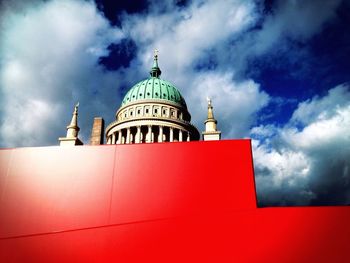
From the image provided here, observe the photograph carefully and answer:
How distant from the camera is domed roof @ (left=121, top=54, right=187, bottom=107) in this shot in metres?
59.2

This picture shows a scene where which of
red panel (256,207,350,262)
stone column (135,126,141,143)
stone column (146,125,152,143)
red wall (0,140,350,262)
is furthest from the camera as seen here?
stone column (146,125,152,143)

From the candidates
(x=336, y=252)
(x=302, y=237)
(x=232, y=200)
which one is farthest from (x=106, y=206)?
(x=336, y=252)

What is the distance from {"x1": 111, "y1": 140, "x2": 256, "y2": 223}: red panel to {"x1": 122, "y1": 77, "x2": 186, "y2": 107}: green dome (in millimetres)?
49299

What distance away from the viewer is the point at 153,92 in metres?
59.6

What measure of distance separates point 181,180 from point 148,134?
141 ft

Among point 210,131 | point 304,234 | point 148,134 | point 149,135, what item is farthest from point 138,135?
point 304,234

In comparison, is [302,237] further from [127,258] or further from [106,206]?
[106,206]

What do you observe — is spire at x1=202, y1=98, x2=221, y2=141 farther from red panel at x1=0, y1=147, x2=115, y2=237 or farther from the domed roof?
the domed roof

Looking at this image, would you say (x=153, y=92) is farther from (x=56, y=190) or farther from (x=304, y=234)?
(x=304, y=234)

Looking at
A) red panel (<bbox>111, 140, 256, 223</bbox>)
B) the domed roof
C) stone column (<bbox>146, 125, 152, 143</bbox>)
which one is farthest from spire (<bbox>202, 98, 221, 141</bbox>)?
the domed roof

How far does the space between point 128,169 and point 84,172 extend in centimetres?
137

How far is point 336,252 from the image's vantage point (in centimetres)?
665

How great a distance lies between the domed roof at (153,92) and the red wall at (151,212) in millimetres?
48954

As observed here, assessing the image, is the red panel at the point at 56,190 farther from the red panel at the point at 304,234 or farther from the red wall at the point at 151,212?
the red panel at the point at 304,234
